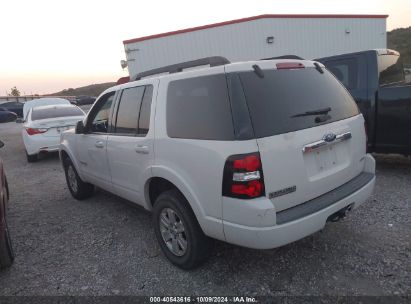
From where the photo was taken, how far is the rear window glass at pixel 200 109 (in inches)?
97.6

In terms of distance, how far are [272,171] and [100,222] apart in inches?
118

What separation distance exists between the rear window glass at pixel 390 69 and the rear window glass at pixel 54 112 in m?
7.29

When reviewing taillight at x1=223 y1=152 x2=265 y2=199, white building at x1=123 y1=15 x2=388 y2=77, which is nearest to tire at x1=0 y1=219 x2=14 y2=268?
taillight at x1=223 y1=152 x2=265 y2=199

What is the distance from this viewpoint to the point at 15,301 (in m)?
2.92

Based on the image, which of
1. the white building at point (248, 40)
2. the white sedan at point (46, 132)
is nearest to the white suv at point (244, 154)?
the white sedan at point (46, 132)

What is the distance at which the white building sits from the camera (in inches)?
681

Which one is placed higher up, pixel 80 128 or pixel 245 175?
pixel 80 128

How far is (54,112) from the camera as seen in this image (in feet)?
29.9

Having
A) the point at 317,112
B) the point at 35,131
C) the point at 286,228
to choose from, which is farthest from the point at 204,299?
the point at 35,131

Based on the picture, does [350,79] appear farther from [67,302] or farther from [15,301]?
[15,301]

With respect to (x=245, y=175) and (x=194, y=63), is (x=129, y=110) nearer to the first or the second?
(x=194, y=63)

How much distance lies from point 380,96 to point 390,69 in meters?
0.80

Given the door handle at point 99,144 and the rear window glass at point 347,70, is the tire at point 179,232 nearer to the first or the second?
the door handle at point 99,144

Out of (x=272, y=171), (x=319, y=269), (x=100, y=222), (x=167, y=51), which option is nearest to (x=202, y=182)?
(x=272, y=171)
